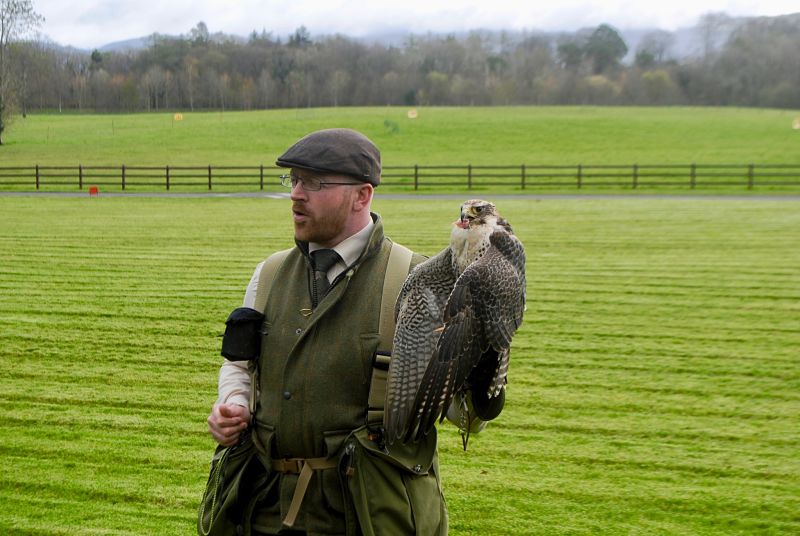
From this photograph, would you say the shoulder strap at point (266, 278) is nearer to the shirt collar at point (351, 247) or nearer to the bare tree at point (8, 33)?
the shirt collar at point (351, 247)

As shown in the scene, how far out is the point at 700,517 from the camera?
4992 millimetres

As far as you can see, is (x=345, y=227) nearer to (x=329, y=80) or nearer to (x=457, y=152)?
(x=457, y=152)

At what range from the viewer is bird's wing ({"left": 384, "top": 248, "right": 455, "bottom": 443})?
2242 millimetres

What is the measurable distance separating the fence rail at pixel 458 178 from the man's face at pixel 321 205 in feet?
99.8

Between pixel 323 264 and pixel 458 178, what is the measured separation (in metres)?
36.6

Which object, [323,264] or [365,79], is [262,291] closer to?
[323,264]

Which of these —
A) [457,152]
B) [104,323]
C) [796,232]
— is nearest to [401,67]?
[457,152]

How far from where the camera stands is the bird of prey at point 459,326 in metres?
2.18

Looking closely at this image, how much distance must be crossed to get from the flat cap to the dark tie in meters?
0.25

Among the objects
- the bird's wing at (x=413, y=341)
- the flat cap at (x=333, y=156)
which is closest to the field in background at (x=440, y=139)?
the flat cap at (x=333, y=156)

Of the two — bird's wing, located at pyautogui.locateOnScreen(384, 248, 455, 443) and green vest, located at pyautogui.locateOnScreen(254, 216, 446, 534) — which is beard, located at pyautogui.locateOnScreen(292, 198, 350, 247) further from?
bird's wing, located at pyautogui.locateOnScreen(384, 248, 455, 443)

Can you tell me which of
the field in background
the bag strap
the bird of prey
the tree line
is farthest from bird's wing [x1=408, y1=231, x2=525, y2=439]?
the tree line

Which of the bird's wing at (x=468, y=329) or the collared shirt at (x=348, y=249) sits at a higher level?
the collared shirt at (x=348, y=249)

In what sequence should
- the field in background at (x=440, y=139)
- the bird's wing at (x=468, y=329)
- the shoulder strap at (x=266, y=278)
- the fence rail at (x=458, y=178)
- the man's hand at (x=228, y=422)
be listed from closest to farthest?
the bird's wing at (x=468, y=329) → the man's hand at (x=228, y=422) → the shoulder strap at (x=266, y=278) → the fence rail at (x=458, y=178) → the field in background at (x=440, y=139)
